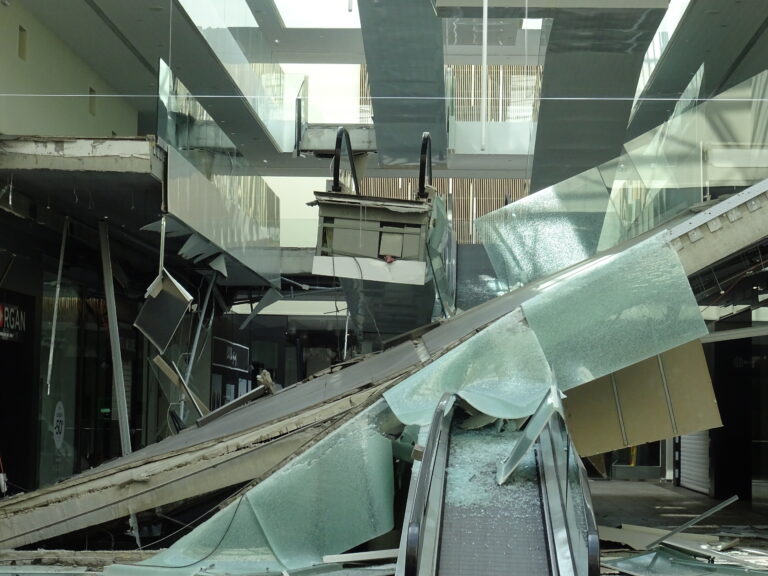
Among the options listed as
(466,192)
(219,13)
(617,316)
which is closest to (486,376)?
(617,316)

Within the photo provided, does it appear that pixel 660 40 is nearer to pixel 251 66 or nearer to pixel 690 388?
pixel 690 388

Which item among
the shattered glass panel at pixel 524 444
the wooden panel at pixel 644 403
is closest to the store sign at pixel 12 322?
the wooden panel at pixel 644 403

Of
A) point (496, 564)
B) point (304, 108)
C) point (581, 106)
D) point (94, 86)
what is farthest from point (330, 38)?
point (496, 564)

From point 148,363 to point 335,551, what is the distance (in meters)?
13.6

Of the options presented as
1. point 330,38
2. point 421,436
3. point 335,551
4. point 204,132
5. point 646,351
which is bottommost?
point 335,551

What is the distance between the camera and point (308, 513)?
7.67m

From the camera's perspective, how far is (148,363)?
2041cm

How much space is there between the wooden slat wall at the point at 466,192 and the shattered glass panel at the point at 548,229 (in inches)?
113

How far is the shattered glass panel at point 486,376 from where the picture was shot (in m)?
7.89

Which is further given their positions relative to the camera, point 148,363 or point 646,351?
point 148,363

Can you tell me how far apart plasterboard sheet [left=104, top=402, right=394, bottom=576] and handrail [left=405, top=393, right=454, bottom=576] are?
2.60 ft

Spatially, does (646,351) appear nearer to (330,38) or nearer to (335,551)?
(335,551)

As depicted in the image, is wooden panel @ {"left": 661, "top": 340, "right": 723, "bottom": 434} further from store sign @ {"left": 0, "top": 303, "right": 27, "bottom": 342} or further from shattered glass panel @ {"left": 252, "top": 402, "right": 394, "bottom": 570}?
store sign @ {"left": 0, "top": 303, "right": 27, "bottom": 342}

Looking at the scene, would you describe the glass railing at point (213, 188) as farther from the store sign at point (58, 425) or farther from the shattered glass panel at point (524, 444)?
the shattered glass panel at point (524, 444)
